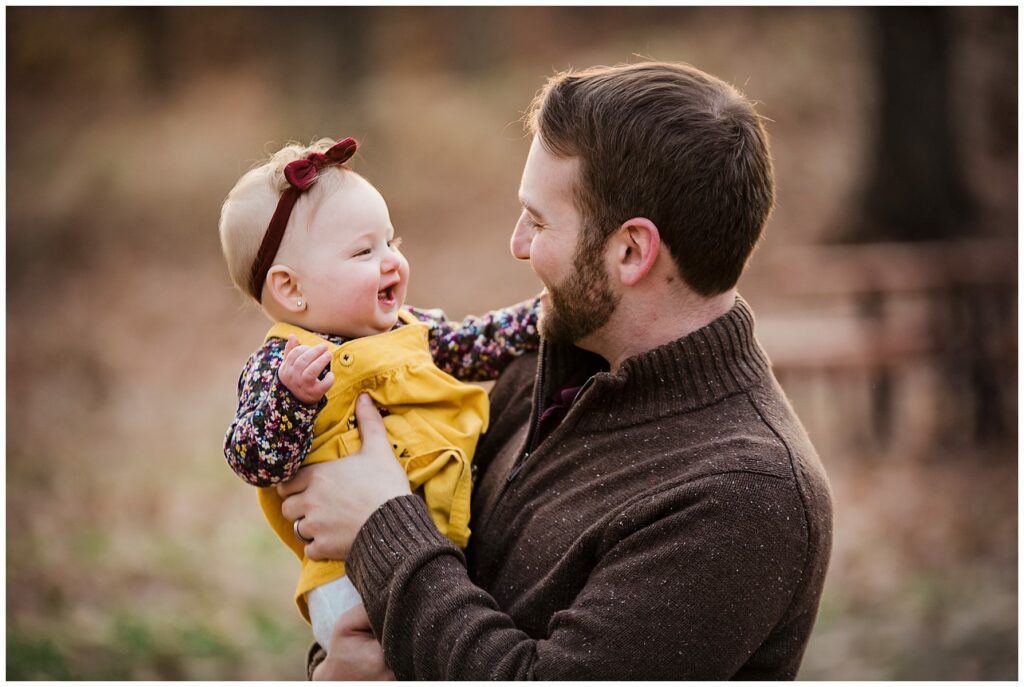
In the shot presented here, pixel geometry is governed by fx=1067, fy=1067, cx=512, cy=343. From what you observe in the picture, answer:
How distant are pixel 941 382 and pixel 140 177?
24.6ft

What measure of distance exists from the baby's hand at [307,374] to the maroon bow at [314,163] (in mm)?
357

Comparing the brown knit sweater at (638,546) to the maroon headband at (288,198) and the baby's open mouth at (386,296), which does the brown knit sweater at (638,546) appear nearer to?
the baby's open mouth at (386,296)

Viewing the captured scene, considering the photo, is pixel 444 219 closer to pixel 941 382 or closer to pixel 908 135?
pixel 908 135

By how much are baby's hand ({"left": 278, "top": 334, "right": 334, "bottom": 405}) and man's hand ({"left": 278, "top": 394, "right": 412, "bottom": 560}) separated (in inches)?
6.7

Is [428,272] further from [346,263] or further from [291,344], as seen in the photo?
[291,344]

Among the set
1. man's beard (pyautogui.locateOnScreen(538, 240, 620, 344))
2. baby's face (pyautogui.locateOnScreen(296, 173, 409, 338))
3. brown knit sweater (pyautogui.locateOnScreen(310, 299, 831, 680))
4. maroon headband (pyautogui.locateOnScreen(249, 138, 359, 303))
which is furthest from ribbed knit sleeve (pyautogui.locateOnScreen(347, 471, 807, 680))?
maroon headband (pyautogui.locateOnScreen(249, 138, 359, 303))

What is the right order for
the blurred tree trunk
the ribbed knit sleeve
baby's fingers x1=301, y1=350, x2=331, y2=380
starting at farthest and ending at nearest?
the blurred tree trunk, baby's fingers x1=301, y1=350, x2=331, y2=380, the ribbed knit sleeve

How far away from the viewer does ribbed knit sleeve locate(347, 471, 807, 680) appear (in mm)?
1677

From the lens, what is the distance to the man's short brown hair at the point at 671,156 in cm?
193

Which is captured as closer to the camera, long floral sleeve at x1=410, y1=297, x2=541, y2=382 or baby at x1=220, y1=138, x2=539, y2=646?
baby at x1=220, y1=138, x2=539, y2=646

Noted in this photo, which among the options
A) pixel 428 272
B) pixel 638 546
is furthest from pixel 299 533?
pixel 428 272

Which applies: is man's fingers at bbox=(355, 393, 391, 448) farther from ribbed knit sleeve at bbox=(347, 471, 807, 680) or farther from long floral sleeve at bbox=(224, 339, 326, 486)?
ribbed knit sleeve at bbox=(347, 471, 807, 680)

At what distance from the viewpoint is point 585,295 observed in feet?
6.59

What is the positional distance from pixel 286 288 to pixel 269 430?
0.32m
